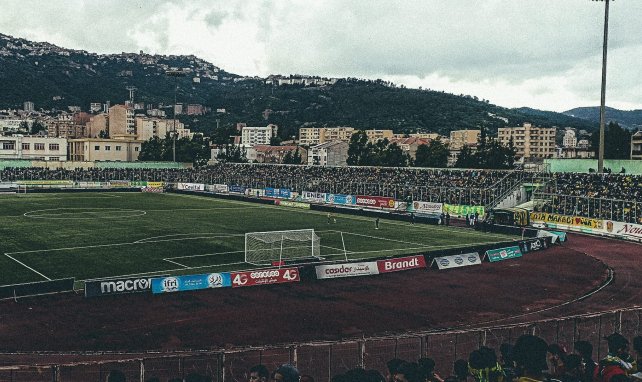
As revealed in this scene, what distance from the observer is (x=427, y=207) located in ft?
236

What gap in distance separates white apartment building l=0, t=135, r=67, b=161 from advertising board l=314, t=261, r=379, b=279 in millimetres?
113101

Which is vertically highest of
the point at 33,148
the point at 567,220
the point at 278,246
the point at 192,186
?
the point at 33,148

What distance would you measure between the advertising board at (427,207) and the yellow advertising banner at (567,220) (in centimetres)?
1259

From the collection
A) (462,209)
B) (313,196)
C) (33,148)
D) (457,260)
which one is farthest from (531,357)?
(33,148)

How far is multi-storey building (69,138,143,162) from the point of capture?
445 feet

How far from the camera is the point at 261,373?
10289 mm

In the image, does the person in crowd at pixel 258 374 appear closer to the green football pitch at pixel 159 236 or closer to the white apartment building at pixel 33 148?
the green football pitch at pixel 159 236

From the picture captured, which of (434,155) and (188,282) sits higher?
(434,155)

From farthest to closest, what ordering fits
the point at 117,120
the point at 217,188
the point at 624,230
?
the point at 117,120, the point at 217,188, the point at 624,230

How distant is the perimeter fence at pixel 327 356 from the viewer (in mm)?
16773

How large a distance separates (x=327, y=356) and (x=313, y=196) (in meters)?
68.7

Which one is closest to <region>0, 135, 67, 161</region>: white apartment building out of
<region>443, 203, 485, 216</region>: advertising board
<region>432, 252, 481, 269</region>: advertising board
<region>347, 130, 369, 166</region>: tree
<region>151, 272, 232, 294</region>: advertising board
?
<region>347, 130, 369, 166</region>: tree

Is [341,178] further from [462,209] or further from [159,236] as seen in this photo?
[159,236]

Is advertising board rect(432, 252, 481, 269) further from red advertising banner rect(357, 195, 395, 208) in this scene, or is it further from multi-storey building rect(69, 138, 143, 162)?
multi-storey building rect(69, 138, 143, 162)
